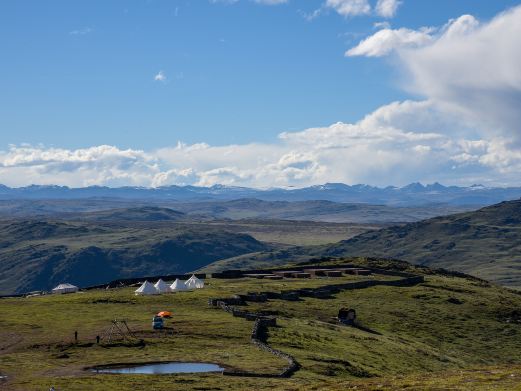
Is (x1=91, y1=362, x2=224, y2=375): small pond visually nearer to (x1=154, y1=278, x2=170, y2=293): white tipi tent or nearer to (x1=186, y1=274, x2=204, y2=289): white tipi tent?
(x1=154, y1=278, x2=170, y2=293): white tipi tent

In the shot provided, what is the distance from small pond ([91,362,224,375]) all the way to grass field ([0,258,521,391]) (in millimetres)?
1678

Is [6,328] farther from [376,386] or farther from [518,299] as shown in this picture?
[518,299]

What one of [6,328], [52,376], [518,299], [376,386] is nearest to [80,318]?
[6,328]

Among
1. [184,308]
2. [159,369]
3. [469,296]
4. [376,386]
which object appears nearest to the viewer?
[376,386]

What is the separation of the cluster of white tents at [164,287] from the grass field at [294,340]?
2.91 meters

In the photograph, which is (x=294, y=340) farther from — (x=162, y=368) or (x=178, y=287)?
(x=178, y=287)

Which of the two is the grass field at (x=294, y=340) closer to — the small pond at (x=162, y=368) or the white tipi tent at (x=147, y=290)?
the small pond at (x=162, y=368)

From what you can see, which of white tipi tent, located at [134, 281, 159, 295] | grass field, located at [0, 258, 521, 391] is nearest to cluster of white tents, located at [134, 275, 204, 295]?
white tipi tent, located at [134, 281, 159, 295]

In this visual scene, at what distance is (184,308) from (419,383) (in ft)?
194

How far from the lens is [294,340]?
81.1m

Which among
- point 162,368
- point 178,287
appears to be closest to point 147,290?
point 178,287

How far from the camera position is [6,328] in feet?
282

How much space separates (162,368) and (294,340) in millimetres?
22558

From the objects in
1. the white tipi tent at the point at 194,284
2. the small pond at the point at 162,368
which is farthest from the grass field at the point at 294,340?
A: the white tipi tent at the point at 194,284
